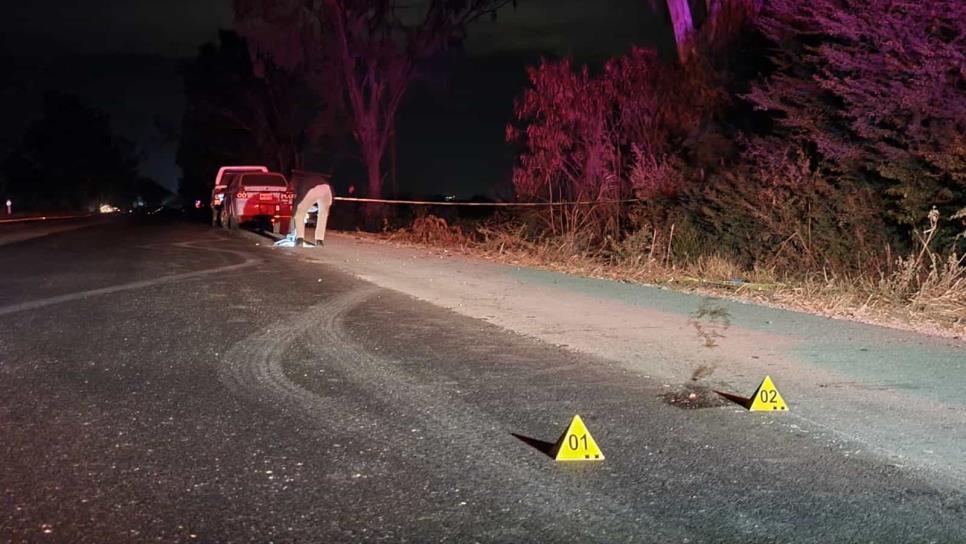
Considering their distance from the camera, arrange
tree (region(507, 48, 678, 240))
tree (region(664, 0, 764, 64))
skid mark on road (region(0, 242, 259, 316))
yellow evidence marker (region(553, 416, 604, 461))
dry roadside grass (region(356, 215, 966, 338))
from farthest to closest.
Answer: tree (region(507, 48, 678, 240)) → tree (region(664, 0, 764, 64)) → skid mark on road (region(0, 242, 259, 316)) → dry roadside grass (region(356, 215, 966, 338)) → yellow evidence marker (region(553, 416, 604, 461))

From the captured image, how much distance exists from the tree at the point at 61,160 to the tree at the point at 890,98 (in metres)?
68.8

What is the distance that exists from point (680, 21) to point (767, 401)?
14.9 meters

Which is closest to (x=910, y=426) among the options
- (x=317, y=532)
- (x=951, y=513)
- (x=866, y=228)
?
(x=951, y=513)

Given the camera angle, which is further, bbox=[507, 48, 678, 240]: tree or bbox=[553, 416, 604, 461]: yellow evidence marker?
bbox=[507, 48, 678, 240]: tree

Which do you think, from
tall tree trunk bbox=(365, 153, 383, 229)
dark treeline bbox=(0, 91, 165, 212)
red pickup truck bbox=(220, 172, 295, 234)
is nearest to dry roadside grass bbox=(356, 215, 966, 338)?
red pickup truck bbox=(220, 172, 295, 234)

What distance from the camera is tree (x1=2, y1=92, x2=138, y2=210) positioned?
7762 centimetres

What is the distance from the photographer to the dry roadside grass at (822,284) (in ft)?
32.6

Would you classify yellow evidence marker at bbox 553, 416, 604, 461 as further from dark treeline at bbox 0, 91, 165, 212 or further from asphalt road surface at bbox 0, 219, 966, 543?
dark treeline at bbox 0, 91, 165, 212

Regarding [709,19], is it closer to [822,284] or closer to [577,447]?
[822,284]

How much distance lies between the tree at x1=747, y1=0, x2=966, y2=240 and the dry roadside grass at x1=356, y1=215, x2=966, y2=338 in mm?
817

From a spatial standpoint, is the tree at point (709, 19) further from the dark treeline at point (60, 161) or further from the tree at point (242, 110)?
the dark treeline at point (60, 161)

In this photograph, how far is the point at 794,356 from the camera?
814 cm

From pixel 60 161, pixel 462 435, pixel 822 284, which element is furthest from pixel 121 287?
pixel 60 161

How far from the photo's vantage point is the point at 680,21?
64.1ft
